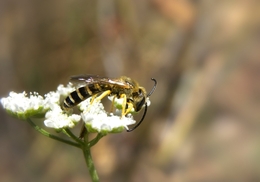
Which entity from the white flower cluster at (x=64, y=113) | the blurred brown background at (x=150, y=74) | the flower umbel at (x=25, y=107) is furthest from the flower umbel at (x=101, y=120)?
the blurred brown background at (x=150, y=74)

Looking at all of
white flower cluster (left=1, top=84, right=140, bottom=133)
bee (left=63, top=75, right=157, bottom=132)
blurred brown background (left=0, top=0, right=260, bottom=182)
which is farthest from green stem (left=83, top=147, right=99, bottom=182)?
blurred brown background (left=0, top=0, right=260, bottom=182)

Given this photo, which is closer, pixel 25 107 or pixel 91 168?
pixel 91 168

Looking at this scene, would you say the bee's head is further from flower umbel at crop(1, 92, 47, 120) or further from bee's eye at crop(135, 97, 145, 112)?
flower umbel at crop(1, 92, 47, 120)

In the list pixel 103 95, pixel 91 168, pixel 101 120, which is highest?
pixel 103 95

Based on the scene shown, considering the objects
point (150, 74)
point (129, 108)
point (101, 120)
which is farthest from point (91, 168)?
point (150, 74)

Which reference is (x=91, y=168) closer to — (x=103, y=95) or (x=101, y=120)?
(x=101, y=120)
